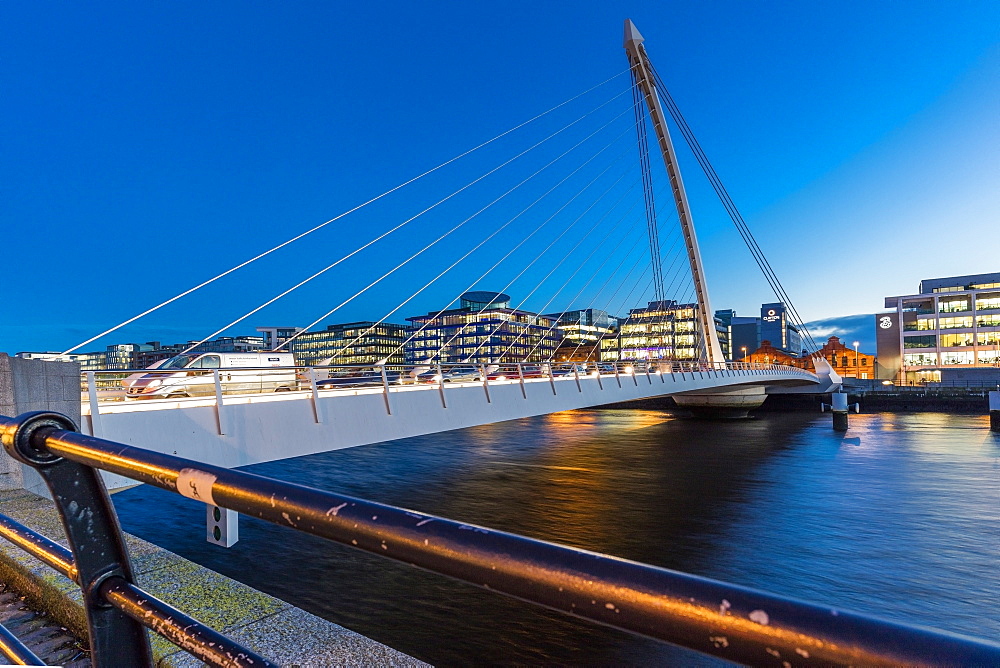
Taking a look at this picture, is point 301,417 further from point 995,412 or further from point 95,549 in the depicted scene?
point 995,412

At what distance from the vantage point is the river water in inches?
433

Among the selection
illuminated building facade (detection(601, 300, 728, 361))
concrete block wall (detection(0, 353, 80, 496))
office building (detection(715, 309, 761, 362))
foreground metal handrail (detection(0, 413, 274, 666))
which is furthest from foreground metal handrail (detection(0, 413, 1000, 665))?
office building (detection(715, 309, 761, 362))

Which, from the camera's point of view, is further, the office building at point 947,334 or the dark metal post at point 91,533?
the office building at point 947,334

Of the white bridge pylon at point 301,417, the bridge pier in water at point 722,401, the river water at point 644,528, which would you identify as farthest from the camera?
the bridge pier in water at point 722,401

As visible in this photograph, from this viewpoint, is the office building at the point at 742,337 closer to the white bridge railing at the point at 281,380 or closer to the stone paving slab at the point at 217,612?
the white bridge railing at the point at 281,380

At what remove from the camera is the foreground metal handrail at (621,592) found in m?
0.57

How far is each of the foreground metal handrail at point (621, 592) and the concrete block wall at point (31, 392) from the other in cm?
627

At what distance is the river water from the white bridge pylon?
3.39 meters

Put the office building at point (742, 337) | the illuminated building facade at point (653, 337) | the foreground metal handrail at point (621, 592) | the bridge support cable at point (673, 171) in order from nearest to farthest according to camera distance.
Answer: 1. the foreground metal handrail at point (621, 592)
2. the bridge support cable at point (673, 171)
3. the illuminated building facade at point (653, 337)
4. the office building at point (742, 337)

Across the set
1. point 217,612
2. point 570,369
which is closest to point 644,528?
point 570,369

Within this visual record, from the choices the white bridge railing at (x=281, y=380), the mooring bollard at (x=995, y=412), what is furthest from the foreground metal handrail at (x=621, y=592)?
the mooring bollard at (x=995, y=412)

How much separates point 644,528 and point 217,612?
16.4m

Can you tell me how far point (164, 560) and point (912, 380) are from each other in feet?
315

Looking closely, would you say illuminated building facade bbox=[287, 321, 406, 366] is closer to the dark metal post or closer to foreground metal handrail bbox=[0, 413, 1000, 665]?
the dark metal post
